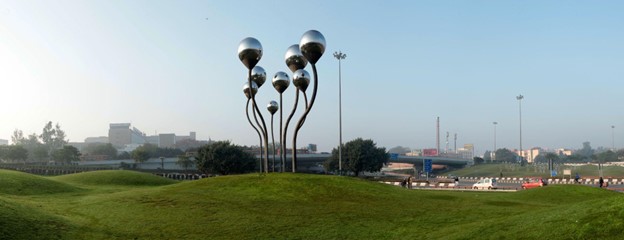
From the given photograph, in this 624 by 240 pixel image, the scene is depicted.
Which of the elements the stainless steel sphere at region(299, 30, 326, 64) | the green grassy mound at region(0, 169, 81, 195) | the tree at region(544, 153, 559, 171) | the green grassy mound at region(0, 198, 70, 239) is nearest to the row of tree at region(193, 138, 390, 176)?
the tree at region(544, 153, 559, 171)

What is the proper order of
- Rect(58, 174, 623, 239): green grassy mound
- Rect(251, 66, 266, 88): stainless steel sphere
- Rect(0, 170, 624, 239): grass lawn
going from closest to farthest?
1. Rect(0, 170, 624, 239): grass lawn
2. Rect(58, 174, 623, 239): green grassy mound
3. Rect(251, 66, 266, 88): stainless steel sphere

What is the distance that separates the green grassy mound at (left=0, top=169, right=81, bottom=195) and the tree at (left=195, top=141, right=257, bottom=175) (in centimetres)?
4360

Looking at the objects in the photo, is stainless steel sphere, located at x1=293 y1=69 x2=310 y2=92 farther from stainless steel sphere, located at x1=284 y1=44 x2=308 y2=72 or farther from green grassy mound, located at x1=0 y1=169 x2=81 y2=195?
green grassy mound, located at x1=0 y1=169 x2=81 y2=195

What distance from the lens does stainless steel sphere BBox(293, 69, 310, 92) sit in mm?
31883

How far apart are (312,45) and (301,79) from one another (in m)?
3.45

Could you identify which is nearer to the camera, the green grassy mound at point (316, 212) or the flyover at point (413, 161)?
the green grassy mound at point (316, 212)

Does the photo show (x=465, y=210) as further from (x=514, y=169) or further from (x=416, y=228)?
(x=514, y=169)

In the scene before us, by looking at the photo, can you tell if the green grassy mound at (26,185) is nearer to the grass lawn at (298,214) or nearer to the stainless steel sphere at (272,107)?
the grass lawn at (298,214)

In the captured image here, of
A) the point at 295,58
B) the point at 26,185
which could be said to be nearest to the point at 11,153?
the point at 26,185

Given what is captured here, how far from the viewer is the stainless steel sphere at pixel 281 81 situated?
34312 millimetres

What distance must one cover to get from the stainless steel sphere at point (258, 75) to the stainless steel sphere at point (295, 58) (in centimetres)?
400

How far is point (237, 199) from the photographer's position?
23.1 metres

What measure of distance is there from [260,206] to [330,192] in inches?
205

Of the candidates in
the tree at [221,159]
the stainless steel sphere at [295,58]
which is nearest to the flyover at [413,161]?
the tree at [221,159]
